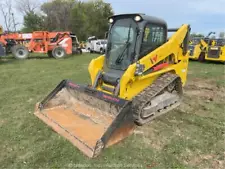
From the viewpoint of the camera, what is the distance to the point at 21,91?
20.8 feet

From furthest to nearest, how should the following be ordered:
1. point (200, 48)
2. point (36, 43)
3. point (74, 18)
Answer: point (74, 18) → point (36, 43) → point (200, 48)

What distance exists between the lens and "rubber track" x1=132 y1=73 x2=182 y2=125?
369 centimetres

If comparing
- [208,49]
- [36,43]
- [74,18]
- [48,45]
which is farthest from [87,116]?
[74,18]

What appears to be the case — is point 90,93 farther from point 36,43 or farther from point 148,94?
point 36,43

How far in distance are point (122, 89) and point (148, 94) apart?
52 centimetres

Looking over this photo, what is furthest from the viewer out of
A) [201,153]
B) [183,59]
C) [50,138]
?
[183,59]

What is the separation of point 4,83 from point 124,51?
17.2 feet

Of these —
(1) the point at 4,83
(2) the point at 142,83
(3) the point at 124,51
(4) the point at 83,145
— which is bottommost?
(1) the point at 4,83

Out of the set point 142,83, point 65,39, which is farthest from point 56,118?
point 65,39

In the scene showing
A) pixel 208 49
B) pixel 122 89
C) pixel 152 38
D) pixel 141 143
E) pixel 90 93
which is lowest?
pixel 141 143

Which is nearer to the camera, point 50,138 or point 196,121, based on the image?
point 50,138

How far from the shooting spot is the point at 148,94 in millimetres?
3891

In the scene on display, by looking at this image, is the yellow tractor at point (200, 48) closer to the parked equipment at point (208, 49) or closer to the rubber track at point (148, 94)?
the parked equipment at point (208, 49)

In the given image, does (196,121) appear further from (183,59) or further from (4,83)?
(4,83)
